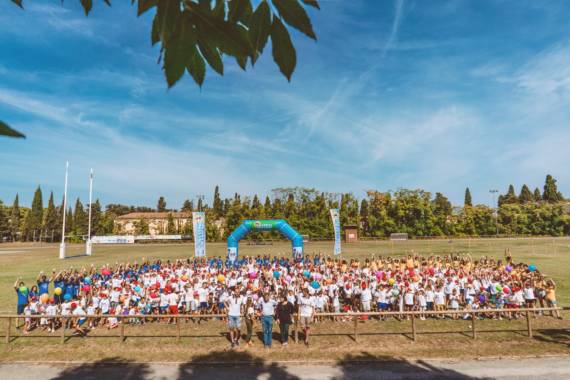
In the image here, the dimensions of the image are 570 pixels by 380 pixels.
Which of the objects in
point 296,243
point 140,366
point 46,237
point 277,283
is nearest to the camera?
point 140,366

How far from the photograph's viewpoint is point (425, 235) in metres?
68.9

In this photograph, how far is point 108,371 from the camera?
10.2 metres

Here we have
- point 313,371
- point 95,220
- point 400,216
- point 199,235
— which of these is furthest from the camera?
point 95,220

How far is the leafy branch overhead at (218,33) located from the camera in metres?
1.37

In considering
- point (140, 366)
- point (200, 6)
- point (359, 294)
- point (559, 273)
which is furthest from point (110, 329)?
point (559, 273)

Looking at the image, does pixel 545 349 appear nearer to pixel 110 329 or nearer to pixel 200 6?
pixel 200 6

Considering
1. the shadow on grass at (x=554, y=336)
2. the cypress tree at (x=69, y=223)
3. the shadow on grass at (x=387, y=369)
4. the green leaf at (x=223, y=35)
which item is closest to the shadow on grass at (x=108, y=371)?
the shadow on grass at (x=387, y=369)

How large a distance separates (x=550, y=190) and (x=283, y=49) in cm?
14801

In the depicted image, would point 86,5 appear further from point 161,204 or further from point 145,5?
point 161,204

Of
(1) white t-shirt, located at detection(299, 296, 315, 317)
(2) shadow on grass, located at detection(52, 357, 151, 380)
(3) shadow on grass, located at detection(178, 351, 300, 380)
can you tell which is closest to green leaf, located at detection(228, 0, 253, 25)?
(3) shadow on grass, located at detection(178, 351, 300, 380)

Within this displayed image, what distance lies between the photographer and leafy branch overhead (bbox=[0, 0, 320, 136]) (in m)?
1.37

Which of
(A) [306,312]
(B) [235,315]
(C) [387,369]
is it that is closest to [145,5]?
(C) [387,369]

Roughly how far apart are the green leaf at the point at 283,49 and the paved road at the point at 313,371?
986 centimetres

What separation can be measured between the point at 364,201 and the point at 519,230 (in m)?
32.1
